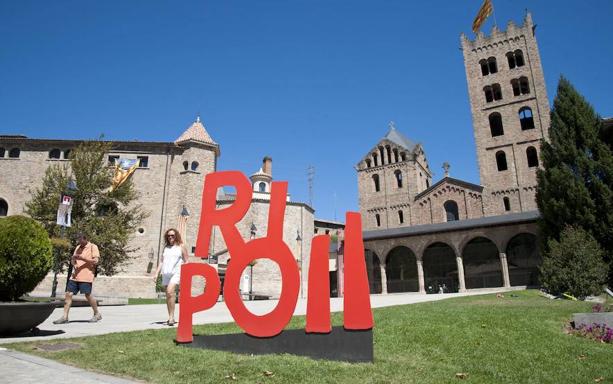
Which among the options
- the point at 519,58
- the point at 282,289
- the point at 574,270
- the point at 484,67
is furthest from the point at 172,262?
the point at 519,58

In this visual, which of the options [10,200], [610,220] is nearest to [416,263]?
[610,220]

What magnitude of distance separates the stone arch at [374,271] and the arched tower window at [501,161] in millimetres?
16262

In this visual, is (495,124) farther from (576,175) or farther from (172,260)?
(172,260)

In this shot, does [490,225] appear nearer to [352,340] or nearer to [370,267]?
[370,267]

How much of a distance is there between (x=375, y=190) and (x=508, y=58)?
19735 mm

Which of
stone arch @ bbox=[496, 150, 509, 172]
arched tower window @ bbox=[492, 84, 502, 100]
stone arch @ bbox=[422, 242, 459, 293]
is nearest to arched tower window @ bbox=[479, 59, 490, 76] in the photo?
arched tower window @ bbox=[492, 84, 502, 100]

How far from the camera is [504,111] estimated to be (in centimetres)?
3972

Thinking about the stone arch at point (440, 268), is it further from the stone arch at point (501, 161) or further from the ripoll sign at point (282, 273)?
the ripoll sign at point (282, 273)

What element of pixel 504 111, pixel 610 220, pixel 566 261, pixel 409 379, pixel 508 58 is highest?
pixel 508 58

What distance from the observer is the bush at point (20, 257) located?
6.22 metres

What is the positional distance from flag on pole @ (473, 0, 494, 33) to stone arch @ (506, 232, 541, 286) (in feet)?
87.5

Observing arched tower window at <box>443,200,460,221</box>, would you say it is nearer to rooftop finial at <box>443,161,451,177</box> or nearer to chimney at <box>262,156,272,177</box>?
rooftop finial at <box>443,161,451,177</box>

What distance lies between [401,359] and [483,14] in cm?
4836

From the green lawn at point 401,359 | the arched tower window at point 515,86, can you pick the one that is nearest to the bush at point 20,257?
the green lawn at point 401,359
